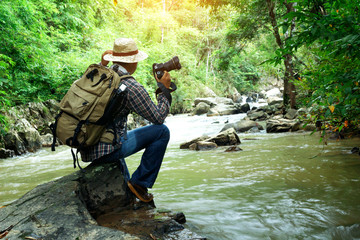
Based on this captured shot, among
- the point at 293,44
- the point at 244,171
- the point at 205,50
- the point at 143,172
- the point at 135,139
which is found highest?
the point at 205,50

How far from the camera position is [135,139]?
8.32 feet

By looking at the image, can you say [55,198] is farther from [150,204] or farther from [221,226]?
[221,226]

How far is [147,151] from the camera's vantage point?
2553 mm

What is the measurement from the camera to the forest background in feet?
6.91

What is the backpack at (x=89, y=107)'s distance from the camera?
213cm

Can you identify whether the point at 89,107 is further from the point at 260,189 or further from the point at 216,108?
the point at 216,108

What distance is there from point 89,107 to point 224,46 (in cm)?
1446

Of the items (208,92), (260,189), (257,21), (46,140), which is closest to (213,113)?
(257,21)

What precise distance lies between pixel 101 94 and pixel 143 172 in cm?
86

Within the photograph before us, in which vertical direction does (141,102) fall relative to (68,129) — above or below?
above

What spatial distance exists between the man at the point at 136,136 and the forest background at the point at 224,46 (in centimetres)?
108

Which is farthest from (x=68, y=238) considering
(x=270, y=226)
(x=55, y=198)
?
(x=270, y=226)

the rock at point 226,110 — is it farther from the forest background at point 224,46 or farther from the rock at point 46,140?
the rock at point 46,140

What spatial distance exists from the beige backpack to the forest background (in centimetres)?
139
